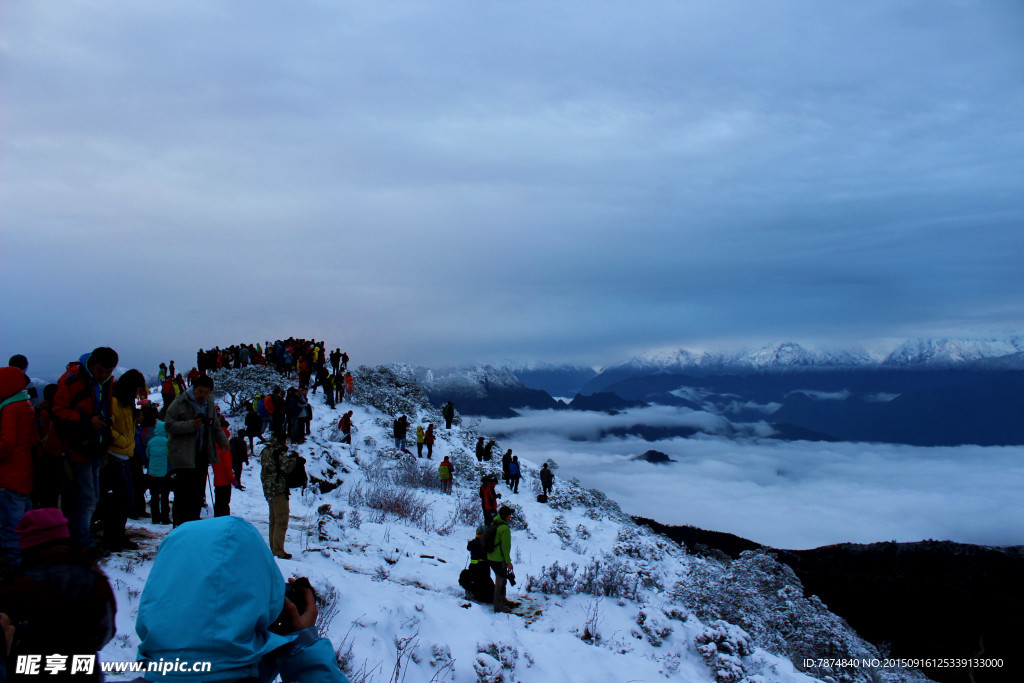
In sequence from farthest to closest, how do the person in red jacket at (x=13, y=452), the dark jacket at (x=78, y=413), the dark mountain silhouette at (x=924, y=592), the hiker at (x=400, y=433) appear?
the dark mountain silhouette at (x=924, y=592)
the hiker at (x=400, y=433)
the dark jacket at (x=78, y=413)
the person in red jacket at (x=13, y=452)

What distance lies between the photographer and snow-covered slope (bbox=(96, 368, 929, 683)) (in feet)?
21.9

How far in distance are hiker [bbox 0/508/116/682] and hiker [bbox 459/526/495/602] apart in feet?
21.7

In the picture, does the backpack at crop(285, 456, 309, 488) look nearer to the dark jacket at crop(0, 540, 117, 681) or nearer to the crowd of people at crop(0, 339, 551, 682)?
the crowd of people at crop(0, 339, 551, 682)

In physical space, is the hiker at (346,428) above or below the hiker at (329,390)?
below

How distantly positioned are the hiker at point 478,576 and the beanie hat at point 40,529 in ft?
22.0

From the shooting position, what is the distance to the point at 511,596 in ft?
34.1

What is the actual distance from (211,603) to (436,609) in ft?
21.6

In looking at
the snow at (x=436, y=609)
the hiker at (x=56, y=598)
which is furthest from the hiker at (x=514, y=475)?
Answer: the hiker at (x=56, y=598)

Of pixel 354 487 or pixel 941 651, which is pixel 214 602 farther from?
pixel 941 651

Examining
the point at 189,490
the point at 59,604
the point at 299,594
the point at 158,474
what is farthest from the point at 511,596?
the point at 59,604

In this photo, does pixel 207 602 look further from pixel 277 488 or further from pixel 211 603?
pixel 277 488

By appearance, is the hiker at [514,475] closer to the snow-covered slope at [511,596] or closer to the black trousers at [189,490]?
the snow-covered slope at [511,596]

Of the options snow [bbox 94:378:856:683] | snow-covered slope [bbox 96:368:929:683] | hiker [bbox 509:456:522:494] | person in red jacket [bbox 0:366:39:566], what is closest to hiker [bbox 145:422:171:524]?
snow [bbox 94:378:856:683]

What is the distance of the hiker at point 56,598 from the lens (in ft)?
8.02
